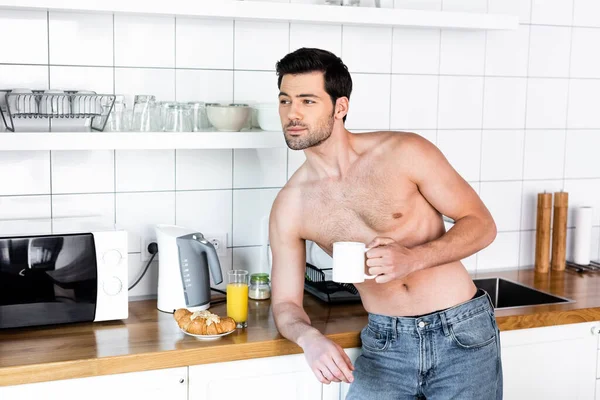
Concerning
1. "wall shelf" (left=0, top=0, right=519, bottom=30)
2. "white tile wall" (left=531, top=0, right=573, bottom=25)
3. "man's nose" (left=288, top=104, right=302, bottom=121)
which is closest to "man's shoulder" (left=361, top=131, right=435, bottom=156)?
"man's nose" (left=288, top=104, right=302, bottom=121)

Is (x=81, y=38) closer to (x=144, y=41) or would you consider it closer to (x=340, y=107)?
(x=144, y=41)

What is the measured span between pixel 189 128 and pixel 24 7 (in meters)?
0.56

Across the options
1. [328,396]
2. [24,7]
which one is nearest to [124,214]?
[24,7]

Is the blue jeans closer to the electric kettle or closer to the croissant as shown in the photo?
the croissant

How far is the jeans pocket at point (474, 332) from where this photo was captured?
2.13 metres

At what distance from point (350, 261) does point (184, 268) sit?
0.71 m

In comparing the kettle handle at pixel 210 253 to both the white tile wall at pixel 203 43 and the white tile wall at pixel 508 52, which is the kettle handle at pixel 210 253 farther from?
the white tile wall at pixel 508 52

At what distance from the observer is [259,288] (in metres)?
2.66

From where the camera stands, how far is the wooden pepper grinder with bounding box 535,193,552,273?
3066 millimetres

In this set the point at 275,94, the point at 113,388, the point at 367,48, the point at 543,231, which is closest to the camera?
the point at 113,388

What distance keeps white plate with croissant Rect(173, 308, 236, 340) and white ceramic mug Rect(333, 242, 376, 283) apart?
425 mm

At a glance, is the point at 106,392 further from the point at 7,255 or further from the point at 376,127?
the point at 376,127

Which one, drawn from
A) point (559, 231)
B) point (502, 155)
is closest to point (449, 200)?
point (502, 155)

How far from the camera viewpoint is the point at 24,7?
228 cm
